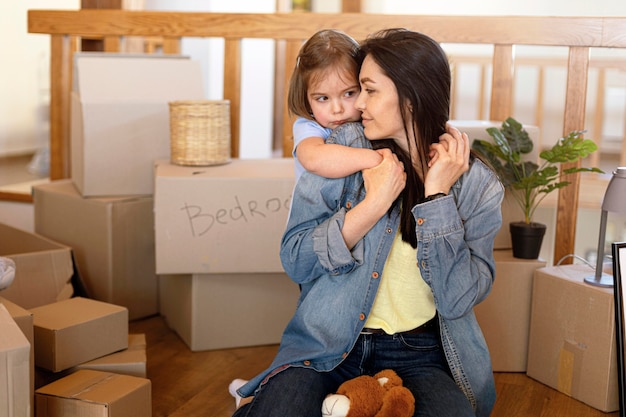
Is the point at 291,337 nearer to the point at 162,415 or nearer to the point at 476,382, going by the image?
the point at 476,382

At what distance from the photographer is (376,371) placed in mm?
1572

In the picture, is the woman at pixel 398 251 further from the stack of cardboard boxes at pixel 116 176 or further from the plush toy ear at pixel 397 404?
the stack of cardboard boxes at pixel 116 176

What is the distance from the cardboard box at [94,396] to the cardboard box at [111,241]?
76 centimetres

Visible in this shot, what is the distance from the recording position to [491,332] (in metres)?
2.34

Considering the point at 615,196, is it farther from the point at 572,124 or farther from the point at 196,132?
the point at 196,132

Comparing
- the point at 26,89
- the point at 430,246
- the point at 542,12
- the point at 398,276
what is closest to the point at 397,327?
the point at 398,276

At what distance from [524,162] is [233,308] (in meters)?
1.02

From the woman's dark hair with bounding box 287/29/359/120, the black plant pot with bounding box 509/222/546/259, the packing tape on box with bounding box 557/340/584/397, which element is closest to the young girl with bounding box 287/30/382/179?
the woman's dark hair with bounding box 287/29/359/120

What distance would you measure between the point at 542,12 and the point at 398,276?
15.9ft

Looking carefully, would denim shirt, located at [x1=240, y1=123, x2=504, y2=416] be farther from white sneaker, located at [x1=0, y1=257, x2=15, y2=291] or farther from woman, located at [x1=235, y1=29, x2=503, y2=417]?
white sneaker, located at [x1=0, y1=257, x2=15, y2=291]

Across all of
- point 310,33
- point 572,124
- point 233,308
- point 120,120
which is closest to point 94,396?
point 233,308

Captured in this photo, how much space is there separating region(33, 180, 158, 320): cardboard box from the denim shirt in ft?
3.84

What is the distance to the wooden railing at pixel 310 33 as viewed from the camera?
8.80 ft

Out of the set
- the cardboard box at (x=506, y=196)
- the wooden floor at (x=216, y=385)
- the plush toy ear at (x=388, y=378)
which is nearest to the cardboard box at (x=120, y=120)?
the wooden floor at (x=216, y=385)
